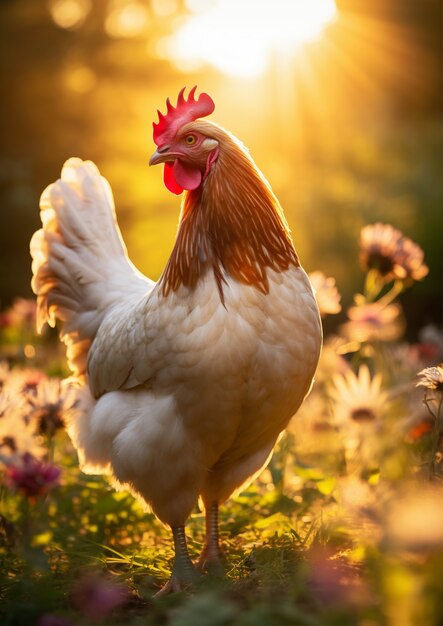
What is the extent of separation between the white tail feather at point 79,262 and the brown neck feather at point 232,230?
1.04m

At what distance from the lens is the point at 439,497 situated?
81.9 inches

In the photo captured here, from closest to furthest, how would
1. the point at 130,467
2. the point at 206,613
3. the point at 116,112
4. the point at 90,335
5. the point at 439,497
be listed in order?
the point at 206,613 → the point at 439,497 → the point at 130,467 → the point at 90,335 → the point at 116,112

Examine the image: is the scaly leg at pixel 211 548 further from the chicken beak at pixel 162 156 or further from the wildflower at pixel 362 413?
the chicken beak at pixel 162 156

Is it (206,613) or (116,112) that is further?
(116,112)

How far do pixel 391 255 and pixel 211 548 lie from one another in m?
1.81

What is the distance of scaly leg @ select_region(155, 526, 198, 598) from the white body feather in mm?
124

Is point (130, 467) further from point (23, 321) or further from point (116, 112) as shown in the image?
point (116, 112)

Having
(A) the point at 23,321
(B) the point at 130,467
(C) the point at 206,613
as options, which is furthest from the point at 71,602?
(A) the point at 23,321

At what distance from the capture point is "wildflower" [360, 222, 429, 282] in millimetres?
3914

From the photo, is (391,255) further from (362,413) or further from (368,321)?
(362,413)

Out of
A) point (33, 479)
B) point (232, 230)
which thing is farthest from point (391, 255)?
point (33, 479)

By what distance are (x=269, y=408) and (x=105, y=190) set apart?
1.95 metres

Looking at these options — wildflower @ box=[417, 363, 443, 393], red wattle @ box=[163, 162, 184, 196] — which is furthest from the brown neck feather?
wildflower @ box=[417, 363, 443, 393]

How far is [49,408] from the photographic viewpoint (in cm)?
306
